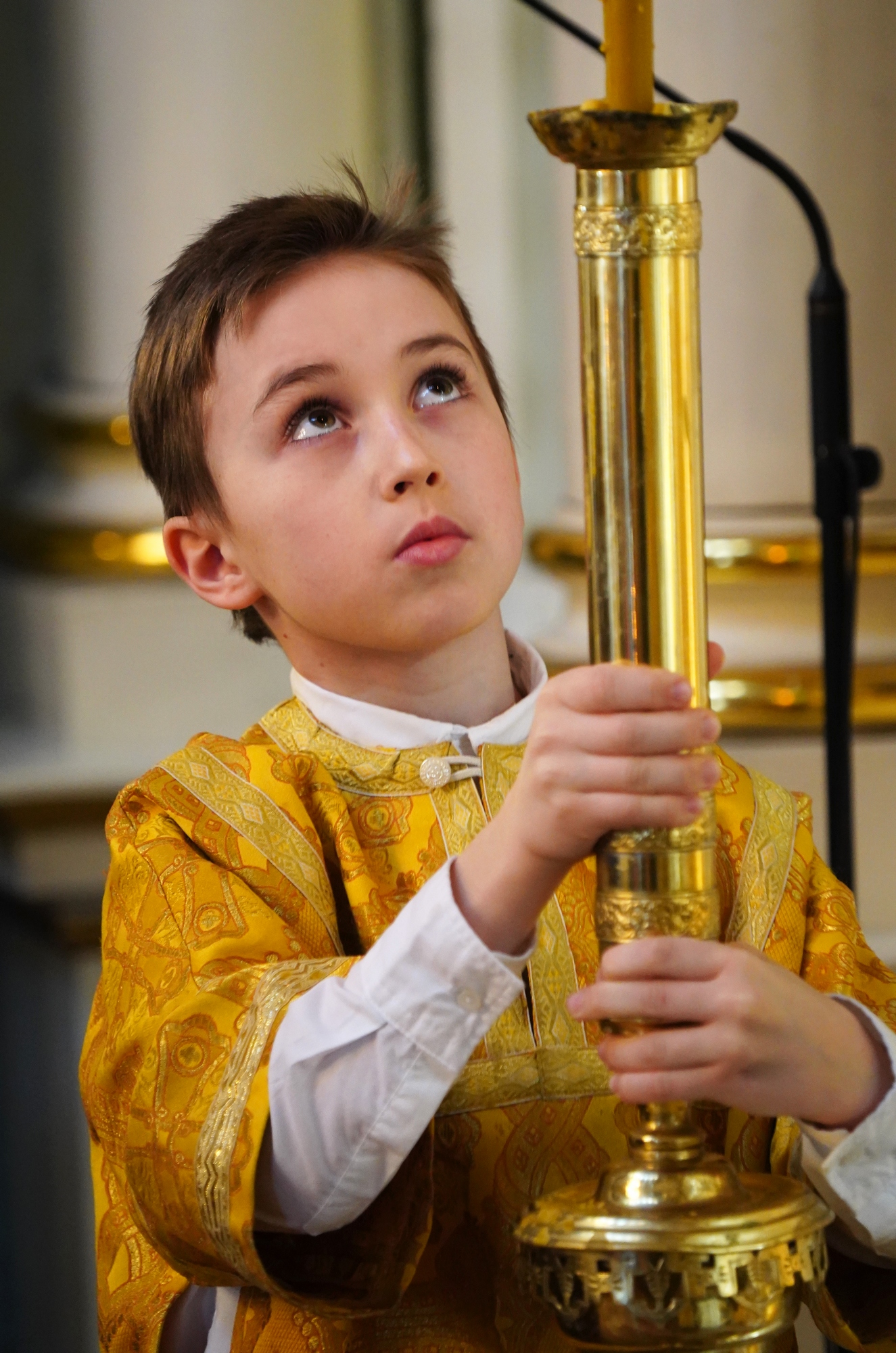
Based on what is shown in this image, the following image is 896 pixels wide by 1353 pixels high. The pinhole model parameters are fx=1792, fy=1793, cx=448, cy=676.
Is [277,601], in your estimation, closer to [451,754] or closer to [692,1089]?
[451,754]

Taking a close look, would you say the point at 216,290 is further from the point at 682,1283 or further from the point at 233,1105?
the point at 682,1283

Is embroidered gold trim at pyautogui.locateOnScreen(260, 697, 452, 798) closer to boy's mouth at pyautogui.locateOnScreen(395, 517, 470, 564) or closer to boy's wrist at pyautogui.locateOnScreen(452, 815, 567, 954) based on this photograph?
boy's mouth at pyautogui.locateOnScreen(395, 517, 470, 564)

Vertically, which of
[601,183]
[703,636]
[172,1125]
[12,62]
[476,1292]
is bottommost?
[476,1292]

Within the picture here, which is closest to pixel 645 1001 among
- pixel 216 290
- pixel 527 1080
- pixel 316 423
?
pixel 527 1080

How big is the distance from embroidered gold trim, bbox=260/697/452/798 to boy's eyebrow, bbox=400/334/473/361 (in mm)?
227

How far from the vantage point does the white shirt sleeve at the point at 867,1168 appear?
0.81 m

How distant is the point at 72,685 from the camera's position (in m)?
1.96

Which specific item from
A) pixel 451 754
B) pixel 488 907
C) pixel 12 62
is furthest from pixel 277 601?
pixel 12 62

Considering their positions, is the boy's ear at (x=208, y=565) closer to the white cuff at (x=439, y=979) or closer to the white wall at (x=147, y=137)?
the white cuff at (x=439, y=979)

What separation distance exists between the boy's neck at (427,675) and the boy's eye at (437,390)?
5.3 inches

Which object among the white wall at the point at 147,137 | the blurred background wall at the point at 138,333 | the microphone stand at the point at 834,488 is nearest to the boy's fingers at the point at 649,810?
the microphone stand at the point at 834,488

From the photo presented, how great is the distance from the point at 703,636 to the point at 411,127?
1.74 meters

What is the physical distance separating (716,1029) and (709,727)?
0.12 m

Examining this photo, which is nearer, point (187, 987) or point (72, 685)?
point (187, 987)
